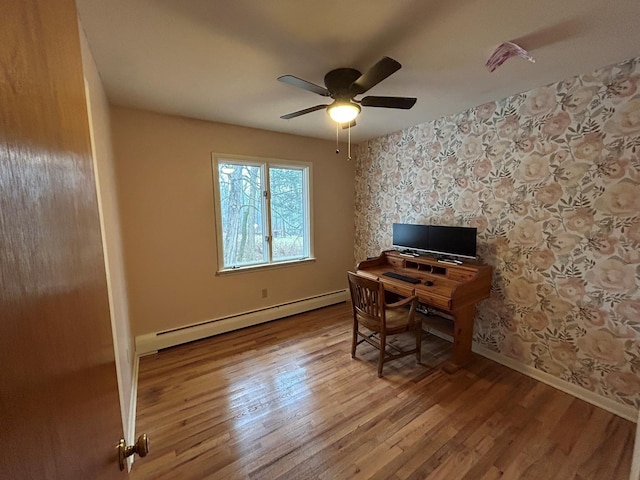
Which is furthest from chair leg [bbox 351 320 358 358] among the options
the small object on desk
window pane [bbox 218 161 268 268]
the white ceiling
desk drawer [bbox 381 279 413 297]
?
the white ceiling

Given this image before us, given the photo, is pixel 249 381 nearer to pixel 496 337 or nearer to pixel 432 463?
pixel 432 463

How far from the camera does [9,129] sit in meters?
0.32

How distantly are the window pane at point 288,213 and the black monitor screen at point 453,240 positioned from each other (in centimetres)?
169

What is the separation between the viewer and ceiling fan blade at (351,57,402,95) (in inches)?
57.0

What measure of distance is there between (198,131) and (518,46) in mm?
2781

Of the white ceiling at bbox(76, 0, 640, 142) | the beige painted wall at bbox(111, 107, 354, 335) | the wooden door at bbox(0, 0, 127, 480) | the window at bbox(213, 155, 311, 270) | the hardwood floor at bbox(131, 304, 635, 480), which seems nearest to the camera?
the wooden door at bbox(0, 0, 127, 480)

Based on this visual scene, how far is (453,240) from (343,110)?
5.48 feet

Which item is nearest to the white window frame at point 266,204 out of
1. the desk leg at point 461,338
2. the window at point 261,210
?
the window at point 261,210

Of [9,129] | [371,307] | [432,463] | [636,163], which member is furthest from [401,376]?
[9,129]

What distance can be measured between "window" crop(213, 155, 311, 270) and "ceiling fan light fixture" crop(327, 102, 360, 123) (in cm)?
158

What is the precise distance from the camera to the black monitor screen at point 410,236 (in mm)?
2996

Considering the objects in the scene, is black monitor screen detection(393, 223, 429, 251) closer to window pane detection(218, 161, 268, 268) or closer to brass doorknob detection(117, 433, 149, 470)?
window pane detection(218, 161, 268, 268)

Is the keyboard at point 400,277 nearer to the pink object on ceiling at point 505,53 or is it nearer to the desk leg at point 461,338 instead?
the desk leg at point 461,338

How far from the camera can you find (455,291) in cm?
225
